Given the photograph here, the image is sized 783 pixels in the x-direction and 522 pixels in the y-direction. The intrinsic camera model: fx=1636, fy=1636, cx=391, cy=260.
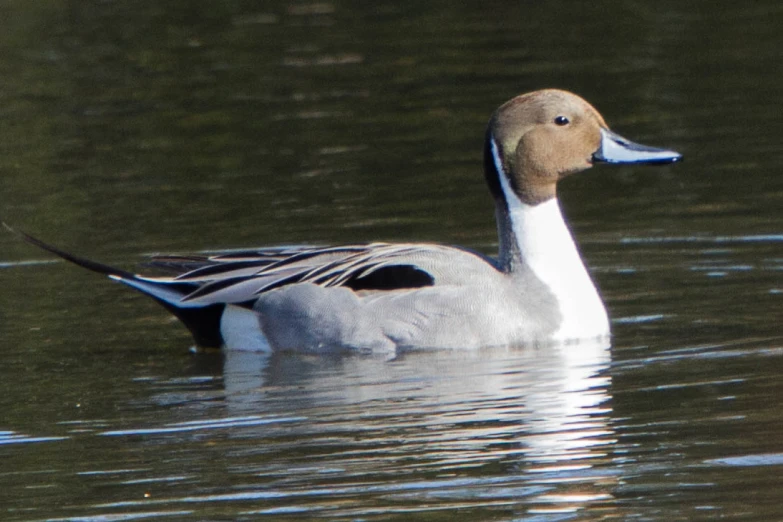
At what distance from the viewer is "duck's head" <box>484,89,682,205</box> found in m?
8.40

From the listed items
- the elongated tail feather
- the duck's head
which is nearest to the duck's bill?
the duck's head

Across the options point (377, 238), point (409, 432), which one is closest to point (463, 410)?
point (409, 432)

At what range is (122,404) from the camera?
7.38 meters

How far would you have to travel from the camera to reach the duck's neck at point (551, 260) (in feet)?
26.6

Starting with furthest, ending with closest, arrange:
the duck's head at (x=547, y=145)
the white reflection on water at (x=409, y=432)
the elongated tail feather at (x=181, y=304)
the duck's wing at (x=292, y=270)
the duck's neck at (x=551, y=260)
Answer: the elongated tail feather at (x=181, y=304), the duck's head at (x=547, y=145), the duck's wing at (x=292, y=270), the duck's neck at (x=551, y=260), the white reflection on water at (x=409, y=432)

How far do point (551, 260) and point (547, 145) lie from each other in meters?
0.60

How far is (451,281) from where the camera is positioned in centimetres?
820

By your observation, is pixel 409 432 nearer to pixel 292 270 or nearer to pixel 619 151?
pixel 292 270

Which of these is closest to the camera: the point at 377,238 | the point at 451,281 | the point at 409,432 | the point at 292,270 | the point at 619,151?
the point at 409,432

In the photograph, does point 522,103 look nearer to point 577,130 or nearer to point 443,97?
point 577,130

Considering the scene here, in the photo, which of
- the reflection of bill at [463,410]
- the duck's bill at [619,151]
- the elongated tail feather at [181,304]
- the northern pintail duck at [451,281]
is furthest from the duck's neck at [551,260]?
the elongated tail feather at [181,304]

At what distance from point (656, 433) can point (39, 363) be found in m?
3.35

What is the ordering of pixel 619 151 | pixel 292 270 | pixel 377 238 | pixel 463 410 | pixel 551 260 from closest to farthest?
pixel 463 410 < pixel 551 260 < pixel 619 151 < pixel 292 270 < pixel 377 238

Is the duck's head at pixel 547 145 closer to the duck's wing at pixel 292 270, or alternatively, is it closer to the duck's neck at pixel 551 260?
the duck's neck at pixel 551 260
